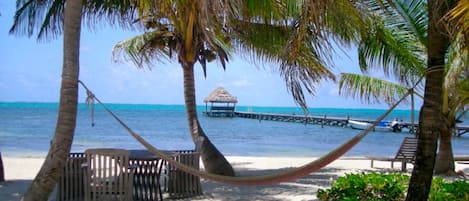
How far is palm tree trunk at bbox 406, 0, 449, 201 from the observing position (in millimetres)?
4070

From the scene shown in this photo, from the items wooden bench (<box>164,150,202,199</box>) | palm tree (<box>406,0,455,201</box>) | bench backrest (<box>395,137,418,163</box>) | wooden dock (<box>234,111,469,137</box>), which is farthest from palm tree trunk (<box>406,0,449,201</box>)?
wooden dock (<box>234,111,469,137</box>)

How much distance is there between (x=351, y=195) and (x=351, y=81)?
4.75m

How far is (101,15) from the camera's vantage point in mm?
8266

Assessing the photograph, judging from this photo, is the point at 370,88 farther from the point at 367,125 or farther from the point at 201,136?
the point at 367,125

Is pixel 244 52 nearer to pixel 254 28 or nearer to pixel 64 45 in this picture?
pixel 254 28

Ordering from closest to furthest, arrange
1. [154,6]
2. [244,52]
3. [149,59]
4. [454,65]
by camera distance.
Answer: [154,6]
[454,65]
[244,52]
[149,59]

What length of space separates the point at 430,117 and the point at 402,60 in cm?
370

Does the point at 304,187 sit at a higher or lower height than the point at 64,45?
lower

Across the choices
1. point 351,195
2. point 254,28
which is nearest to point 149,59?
point 254,28

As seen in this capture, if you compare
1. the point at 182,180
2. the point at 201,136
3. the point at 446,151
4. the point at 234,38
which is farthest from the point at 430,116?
the point at 446,151

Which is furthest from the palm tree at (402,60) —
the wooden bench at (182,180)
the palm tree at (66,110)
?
the palm tree at (66,110)

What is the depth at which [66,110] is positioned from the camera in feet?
15.3

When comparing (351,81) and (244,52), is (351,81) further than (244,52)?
Yes

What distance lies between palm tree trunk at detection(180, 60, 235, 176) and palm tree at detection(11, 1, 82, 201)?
11.4 feet
